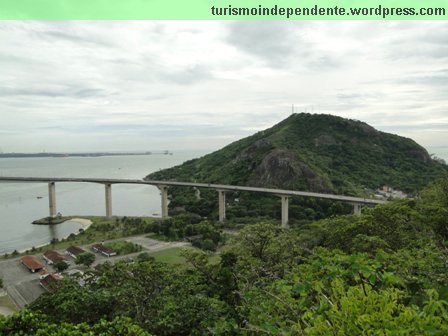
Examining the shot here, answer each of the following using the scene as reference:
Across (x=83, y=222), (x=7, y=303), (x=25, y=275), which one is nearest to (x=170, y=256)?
(x=25, y=275)

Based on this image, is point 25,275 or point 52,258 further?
point 52,258

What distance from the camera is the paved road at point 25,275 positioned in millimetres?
22406

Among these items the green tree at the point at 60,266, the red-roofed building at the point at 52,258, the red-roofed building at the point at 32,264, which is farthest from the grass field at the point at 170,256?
the red-roofed building at the point at 32,264

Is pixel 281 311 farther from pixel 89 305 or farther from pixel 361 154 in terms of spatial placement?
pixel 361 154

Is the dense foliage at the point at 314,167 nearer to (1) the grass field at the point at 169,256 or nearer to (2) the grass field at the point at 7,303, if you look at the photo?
(1) the grass field at the point at 169,256

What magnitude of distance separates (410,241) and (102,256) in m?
26.3

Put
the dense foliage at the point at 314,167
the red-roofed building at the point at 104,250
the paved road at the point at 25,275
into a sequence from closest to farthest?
the paved road at the point at 25,275, the red-roofed building at the point at 104,250, the dense foliage at the point at 314,167

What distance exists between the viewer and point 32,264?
27.9 meters

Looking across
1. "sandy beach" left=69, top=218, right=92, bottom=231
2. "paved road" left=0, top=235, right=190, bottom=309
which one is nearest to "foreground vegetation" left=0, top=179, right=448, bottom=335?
"paved road" left=0, top=235, right=190, bottom=309

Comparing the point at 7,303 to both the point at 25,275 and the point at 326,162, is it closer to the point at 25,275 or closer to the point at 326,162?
the point at 25,275

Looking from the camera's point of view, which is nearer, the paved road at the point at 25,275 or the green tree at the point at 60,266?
the paved road at the point at 25,275

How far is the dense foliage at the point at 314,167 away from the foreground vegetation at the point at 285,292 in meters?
28.6

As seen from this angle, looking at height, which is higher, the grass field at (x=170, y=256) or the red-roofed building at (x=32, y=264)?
the red-roofed building at (x=32, y=264)

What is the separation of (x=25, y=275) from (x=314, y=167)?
44108 mm
